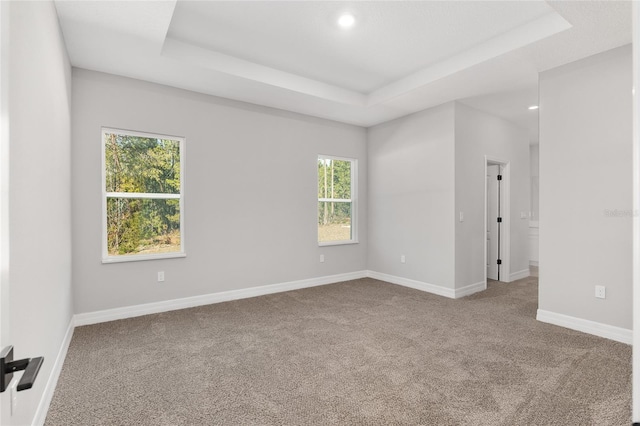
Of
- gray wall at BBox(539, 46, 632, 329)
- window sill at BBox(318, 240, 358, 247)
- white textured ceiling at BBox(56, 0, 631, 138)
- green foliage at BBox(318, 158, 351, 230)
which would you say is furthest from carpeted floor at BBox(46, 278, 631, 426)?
white textured ceiling at BBox(56, 0, 631, 138)

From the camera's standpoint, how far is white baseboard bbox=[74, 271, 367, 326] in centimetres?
354

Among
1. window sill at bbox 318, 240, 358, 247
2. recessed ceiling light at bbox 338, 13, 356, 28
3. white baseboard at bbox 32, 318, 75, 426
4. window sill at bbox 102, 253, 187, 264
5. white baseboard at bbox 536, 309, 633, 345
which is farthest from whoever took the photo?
window sill at bbox 318, 240, 358, 247

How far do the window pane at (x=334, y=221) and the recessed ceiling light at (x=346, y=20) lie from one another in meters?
2.89

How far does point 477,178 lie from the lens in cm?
493

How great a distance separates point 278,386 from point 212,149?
9.99ft

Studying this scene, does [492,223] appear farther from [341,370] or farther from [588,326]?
[341,370]

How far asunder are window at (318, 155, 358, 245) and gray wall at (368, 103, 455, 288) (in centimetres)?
35

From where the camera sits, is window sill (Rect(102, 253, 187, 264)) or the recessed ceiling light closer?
the recessed ceiling light

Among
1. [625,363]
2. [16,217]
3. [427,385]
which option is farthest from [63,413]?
[625,363]

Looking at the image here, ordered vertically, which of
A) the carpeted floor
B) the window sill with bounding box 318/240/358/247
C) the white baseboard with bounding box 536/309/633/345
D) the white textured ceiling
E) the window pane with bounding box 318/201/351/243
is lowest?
the carpeted floor

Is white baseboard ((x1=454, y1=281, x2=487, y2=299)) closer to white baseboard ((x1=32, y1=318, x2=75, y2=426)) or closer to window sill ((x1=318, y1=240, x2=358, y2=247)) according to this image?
window sill ((x1=318, y1=240, x2=358, y2=247))

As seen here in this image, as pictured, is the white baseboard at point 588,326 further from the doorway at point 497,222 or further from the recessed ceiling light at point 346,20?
the recessed ceiling light at point 346,20

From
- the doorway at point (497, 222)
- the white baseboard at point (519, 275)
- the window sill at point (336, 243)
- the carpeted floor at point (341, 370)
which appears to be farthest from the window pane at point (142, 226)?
the white baseboard at point (519, 275)

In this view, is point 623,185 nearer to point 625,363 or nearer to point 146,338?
point 625,363
